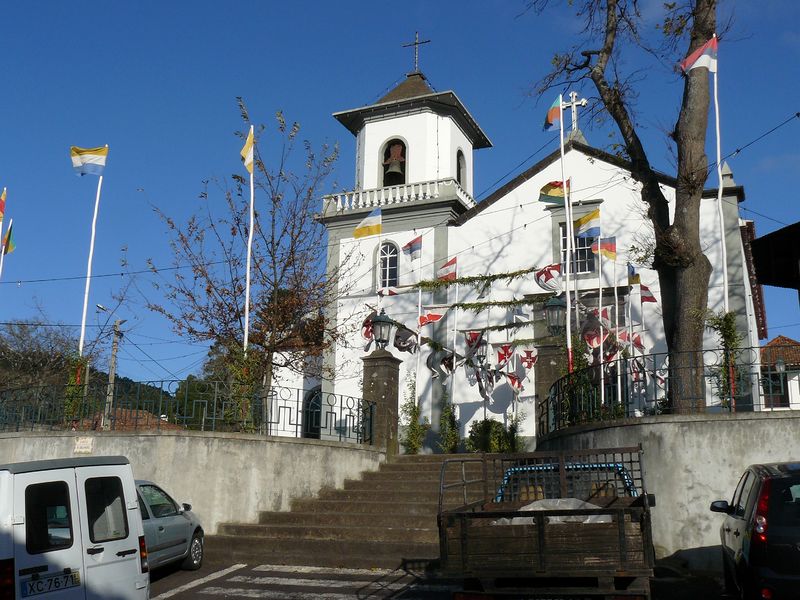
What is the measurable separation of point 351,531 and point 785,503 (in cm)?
764

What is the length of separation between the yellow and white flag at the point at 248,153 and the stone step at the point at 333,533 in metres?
8.76

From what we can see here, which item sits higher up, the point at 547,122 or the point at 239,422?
the point at 547,122

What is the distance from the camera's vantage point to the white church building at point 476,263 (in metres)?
21.3

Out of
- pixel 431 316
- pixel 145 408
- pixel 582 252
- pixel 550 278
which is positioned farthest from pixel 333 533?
pixel 582 252

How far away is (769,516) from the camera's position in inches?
258

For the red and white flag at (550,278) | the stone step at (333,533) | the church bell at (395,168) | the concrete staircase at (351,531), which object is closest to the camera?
the concrete staircase at (351,531)

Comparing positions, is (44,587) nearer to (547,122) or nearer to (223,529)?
(223,529)

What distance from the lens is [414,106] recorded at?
27.5 m

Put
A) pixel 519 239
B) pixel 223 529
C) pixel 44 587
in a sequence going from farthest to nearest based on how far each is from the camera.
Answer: pixel 519 239
pixel 223 529
pixel 44 587

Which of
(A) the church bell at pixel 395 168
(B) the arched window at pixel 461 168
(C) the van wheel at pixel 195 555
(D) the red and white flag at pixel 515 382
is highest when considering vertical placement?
(B) the arched window at pixel 461 168

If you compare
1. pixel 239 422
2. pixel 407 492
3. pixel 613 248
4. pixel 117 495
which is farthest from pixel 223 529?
pixel 613 248

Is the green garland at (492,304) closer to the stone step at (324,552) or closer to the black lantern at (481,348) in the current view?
the black lantern at (481,348)

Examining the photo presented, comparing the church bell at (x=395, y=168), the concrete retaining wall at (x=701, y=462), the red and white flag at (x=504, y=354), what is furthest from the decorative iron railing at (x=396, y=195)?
the concrete retaining wall at (x=701, y=462)

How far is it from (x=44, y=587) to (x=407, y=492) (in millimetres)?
8471
